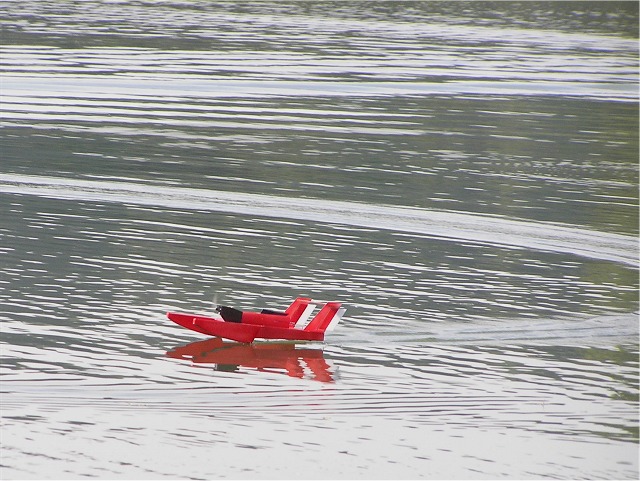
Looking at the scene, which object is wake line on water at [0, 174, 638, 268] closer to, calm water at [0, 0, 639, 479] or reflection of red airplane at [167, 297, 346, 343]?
calm water at [0, 0, 639, 479]

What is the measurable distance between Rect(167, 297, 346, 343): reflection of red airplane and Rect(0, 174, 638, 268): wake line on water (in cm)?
480

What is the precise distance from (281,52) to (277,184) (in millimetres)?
17088

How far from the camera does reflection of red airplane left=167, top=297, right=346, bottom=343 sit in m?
11.8

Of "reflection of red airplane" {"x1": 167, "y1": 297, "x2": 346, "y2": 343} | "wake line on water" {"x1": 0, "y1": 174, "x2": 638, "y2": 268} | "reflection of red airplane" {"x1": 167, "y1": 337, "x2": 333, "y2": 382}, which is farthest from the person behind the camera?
"wake line on water" {"x1": 0, "y1": 174, "x2": 638, "y2": 268}

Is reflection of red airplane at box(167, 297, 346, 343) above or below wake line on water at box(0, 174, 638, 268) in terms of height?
above

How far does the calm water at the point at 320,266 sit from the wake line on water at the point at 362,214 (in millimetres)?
60

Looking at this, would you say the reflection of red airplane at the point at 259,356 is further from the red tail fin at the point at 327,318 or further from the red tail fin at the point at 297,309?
the red tail fin at the point at 297,309

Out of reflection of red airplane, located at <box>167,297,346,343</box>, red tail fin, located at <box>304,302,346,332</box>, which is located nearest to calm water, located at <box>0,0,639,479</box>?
reflection of red airplane, located at <box>167,297,346,343</box>

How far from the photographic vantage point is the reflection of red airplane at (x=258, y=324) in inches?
465

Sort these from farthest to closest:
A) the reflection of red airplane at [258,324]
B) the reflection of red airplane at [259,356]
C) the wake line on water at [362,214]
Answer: the wake line on water at [362,214] < the reflection of red airplane at [258,324] < the reflection of red airplane at [259,356]

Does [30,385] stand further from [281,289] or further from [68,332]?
[281,289]

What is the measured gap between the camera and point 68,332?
12062mm

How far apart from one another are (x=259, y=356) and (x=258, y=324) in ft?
1.11

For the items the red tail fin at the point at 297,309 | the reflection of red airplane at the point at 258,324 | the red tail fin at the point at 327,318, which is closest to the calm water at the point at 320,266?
the reflection of red airplane at the point at 258,324
